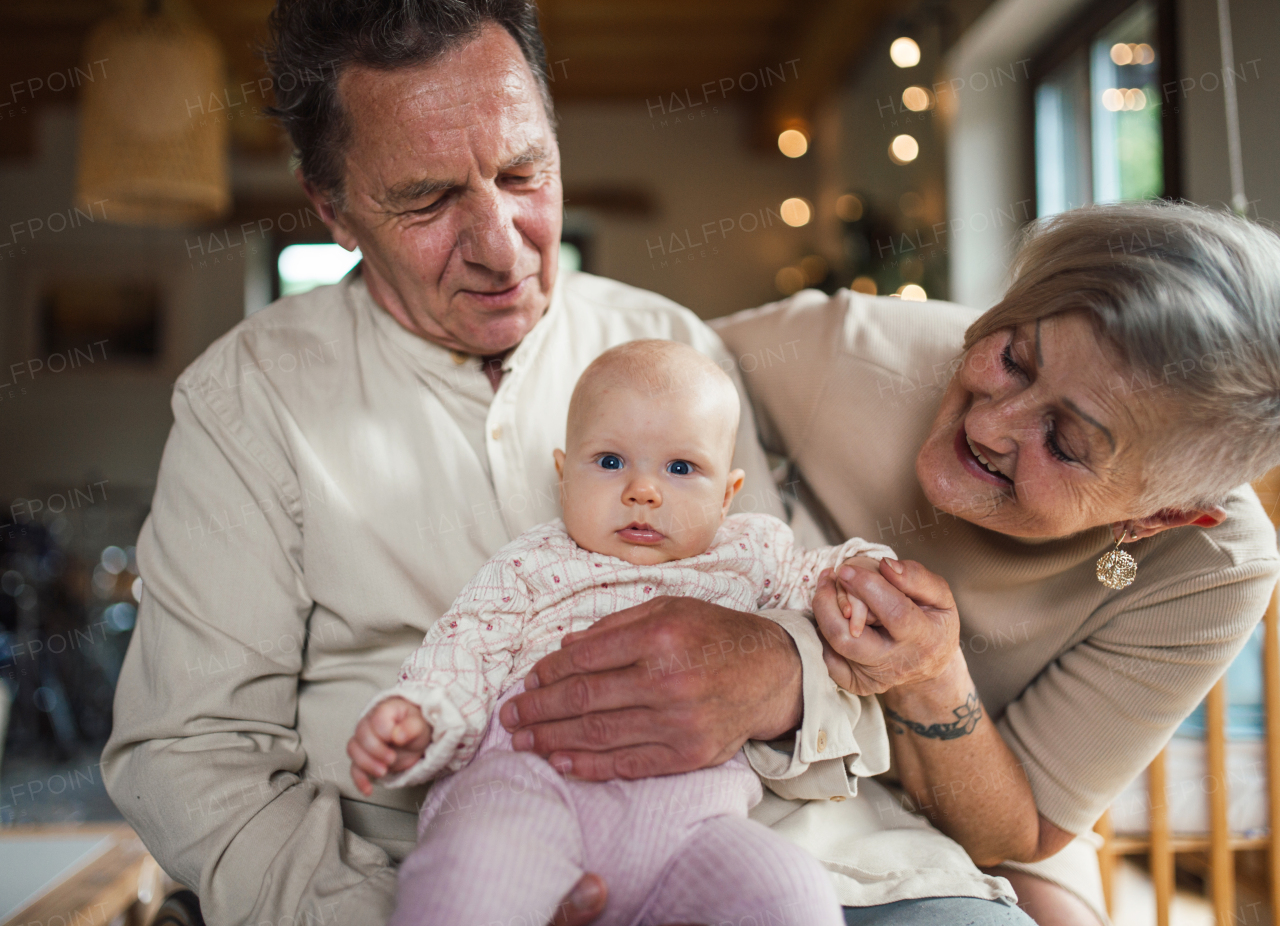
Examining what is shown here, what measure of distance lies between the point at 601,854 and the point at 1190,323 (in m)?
0.87

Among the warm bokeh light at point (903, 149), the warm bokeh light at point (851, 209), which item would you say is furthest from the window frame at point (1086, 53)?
the warm bokeh light at point (851, 209)

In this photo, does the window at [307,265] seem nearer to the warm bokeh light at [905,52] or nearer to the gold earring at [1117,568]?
the warm bokeh light at [905,52]

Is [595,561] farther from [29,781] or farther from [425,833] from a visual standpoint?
[29,781]

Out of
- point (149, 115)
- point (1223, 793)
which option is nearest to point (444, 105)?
point (1223, 793)

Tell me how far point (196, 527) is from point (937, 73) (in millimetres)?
4589

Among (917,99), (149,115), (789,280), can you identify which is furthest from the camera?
(789,280)

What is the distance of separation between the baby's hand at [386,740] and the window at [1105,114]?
2.83 meters

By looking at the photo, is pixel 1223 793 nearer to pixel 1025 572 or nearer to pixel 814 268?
pixel 1025 572

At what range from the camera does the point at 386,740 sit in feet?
3.14

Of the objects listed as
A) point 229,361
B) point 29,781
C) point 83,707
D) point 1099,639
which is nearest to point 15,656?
point 83,707

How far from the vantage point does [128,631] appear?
5273 millimetres

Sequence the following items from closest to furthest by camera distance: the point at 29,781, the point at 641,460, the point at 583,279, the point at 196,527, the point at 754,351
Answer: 1. the point at 641,460
2. the point at 196,527
3. the point at 754,351
4. the point at 583,279
5. the point at 29,781

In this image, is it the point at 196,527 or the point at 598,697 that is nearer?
the point at 598,697

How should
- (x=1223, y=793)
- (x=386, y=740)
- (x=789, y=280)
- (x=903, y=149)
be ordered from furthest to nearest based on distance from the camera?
(x=789, y=280), (x=903, y=149), (x=1223, y=793), (x=386, y=740)
